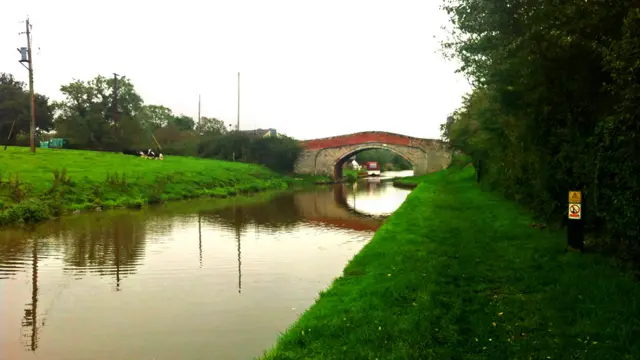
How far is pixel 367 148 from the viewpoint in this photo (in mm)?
64438

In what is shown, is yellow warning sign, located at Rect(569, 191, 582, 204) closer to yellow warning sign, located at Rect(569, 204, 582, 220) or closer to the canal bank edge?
yellow warning sign, located at Rect(569, 204, 582, 220)

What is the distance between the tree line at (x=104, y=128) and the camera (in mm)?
49219

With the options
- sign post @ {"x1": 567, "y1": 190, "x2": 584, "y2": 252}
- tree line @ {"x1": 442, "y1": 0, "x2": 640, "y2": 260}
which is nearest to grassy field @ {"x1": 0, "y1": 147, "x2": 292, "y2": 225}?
tree line @ {"x1": 442, "y1": 0, "x2": 640, "y2": 260}

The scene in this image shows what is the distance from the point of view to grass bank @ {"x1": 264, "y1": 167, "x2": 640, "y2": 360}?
4.79 meters

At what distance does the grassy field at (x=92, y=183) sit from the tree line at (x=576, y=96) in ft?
58.2

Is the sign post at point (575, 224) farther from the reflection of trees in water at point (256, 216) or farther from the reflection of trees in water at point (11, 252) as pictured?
the reflection of trees in water at point (11, 252)

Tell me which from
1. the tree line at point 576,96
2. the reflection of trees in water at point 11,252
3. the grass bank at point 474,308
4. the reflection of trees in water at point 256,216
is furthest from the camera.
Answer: the reflection of trees in water at point 256,216

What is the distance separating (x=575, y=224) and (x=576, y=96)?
2372 mm

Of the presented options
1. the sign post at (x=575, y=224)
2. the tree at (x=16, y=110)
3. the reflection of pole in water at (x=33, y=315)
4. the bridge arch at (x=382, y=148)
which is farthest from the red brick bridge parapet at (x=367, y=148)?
the reflection of pole in water at (x=33, y=315)

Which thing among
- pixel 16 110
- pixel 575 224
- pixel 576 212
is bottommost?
pixel 575 224

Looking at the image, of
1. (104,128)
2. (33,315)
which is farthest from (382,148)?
(33,315)

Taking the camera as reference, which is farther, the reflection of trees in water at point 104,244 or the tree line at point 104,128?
the tree line at point 104,128

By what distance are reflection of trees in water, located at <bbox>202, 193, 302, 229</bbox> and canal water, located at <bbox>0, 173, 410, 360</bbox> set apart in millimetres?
445

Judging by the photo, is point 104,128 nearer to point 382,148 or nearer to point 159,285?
point 382,148
